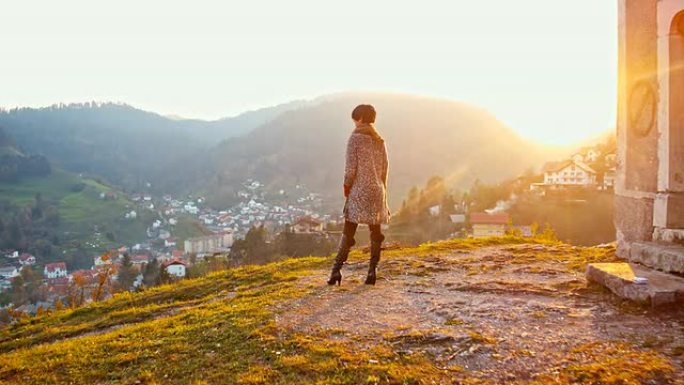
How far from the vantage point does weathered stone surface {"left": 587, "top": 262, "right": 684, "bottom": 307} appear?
539 centimetres

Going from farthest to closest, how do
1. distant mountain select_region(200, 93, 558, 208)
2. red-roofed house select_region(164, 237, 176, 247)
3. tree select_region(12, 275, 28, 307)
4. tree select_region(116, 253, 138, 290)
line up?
distant mountain select_region(200, 93, 558, 208), red-roofed house select_region(164, 237, 176, 247), tree select_region(12, 275, 28, 307), tree select_region(116, 253, 138, 290)

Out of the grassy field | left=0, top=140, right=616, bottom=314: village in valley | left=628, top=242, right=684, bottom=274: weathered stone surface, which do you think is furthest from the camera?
the grassy field

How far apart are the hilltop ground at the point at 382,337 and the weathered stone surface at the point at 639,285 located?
148 millimetres

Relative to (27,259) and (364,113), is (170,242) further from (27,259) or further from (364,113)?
(364,113)

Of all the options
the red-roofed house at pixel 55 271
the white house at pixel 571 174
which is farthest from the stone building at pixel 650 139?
the red-roofed house at pixel 55 271

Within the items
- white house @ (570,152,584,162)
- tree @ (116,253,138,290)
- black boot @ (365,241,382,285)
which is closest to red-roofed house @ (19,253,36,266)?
tree @ (116,253,138,290)

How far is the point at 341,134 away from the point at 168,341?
190 meters

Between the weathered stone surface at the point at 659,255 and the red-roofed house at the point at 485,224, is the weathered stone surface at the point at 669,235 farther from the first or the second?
the red-roofed house at the point at 485,224

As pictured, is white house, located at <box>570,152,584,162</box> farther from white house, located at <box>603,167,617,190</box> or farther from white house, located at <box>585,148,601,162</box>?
white house, located at <box>603,167,617,190</box>

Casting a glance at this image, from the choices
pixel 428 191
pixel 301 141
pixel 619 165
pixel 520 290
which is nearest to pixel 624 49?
pixel 619 165

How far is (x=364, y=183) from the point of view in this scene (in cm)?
724

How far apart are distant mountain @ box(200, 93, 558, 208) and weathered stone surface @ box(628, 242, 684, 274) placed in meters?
127

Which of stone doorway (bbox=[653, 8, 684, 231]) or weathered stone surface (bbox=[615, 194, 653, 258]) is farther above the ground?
stone doorway (bbox=[653, 8, 684, 231])

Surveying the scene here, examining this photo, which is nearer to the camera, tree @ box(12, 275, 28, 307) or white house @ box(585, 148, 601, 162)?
tree @ box(12, 275, 28, 307)
